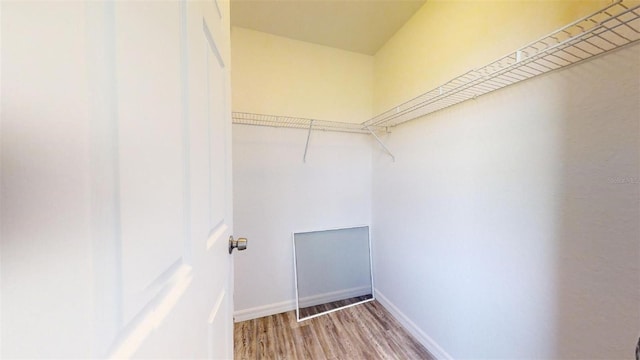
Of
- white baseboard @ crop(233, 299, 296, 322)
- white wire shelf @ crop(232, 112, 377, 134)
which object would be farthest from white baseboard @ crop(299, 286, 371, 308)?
white wire shelf @ crop(232, 112, 377, 134)

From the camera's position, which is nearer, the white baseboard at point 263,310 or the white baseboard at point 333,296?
the white baseboard at point 263,310

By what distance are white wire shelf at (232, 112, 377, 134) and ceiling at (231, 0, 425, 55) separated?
70 centimetres

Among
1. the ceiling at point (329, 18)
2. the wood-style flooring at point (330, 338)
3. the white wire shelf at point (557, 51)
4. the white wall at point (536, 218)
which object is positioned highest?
the ceiling at point (329, 18)

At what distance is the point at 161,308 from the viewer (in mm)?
347

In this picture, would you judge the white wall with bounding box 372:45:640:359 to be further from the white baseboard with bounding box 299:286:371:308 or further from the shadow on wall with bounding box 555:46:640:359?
the white baseboard with bounding box 299:286:371:308

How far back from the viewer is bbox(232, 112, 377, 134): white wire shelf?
70.1 inches

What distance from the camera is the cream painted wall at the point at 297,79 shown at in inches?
70.5

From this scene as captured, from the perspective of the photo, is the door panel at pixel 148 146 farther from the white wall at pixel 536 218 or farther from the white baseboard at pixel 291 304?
the white baseboard at pixel 291 304

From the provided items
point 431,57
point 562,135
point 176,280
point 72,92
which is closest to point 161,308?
point 176,280

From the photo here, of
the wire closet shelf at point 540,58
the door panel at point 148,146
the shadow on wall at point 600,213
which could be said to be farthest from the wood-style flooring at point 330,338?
the wire closet shelf at point 540,58

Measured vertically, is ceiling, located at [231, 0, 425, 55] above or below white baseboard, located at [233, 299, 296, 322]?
above

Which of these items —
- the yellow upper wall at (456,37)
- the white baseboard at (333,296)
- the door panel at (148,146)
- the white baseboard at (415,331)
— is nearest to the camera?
the door panel at (148,146)

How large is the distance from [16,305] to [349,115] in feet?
7.00

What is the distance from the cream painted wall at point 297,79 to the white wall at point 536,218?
0.80 m
